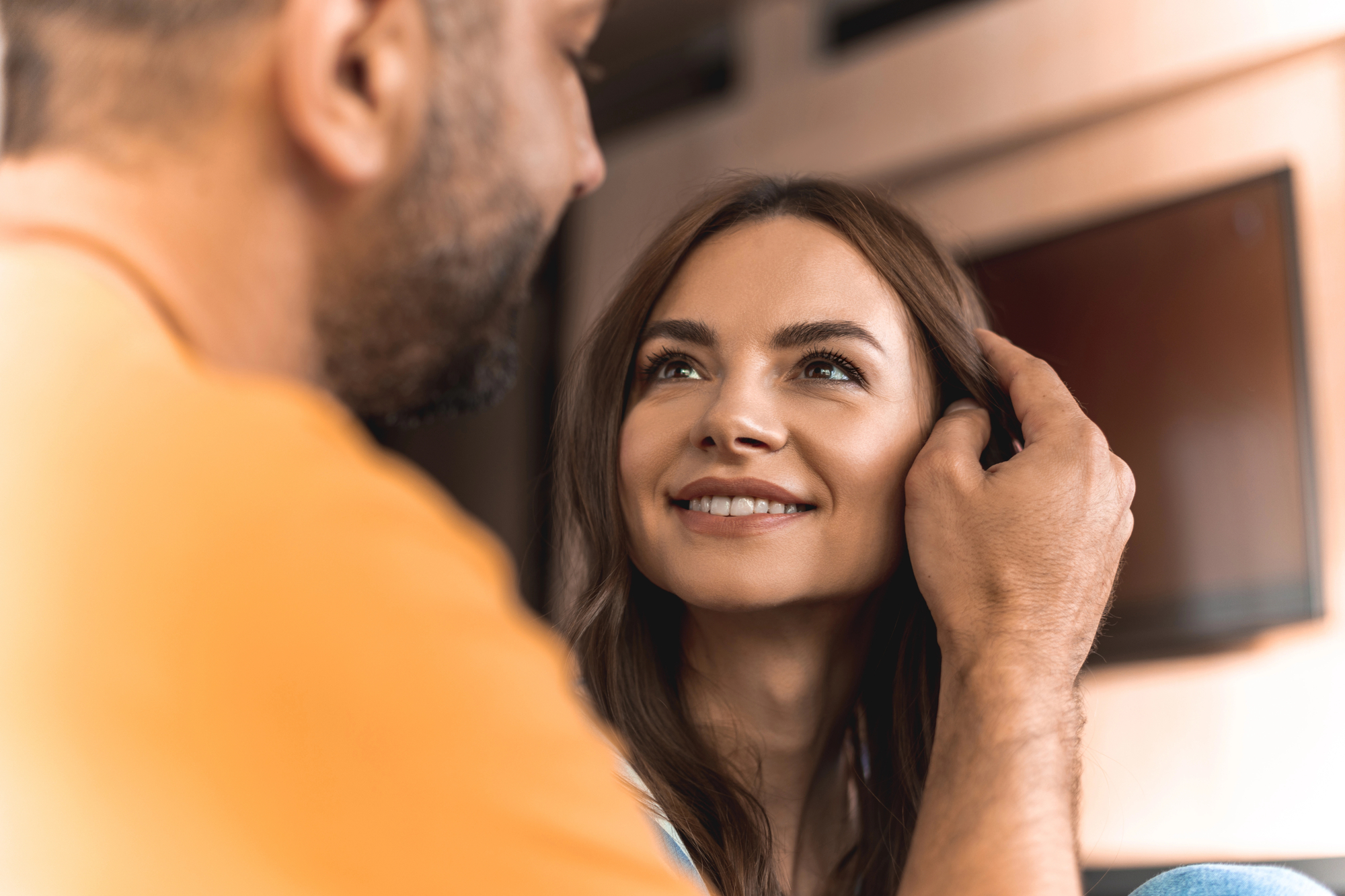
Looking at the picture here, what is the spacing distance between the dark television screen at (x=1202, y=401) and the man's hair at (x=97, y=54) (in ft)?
7.48

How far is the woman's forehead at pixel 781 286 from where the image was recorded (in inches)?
43.7

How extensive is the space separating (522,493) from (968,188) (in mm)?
2000

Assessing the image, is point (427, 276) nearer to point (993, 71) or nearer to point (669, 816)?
point (669, 816)

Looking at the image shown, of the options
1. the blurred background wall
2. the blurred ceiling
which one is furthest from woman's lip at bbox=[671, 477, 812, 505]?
the blurred ceiling

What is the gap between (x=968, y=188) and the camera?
3371 millimetres

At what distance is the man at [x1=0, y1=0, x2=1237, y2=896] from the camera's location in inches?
18.4

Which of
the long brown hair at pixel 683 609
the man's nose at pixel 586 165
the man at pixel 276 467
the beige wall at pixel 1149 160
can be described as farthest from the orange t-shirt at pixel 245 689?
the beige wall at pixel 1149 160

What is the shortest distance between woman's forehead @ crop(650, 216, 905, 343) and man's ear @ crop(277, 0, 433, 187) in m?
0.52

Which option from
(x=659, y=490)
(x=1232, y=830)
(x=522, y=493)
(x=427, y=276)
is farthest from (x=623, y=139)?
(x=427, y=276)

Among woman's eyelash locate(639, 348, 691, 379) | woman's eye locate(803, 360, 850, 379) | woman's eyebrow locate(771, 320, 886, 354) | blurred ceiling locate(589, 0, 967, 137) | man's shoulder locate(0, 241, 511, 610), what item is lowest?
woman's eye locate(803, 360, 850, 379)

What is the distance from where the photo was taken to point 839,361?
3.64 feet

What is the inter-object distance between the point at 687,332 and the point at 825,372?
141 mm

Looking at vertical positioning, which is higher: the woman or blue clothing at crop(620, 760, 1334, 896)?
the woman

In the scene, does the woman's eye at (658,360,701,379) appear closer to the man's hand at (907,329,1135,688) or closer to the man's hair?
the man's hand at (907,329,1135,688)
